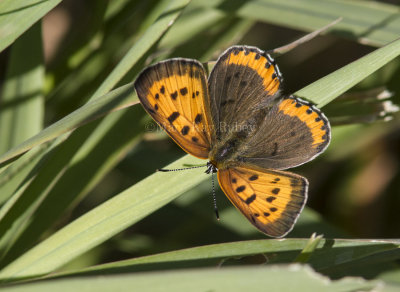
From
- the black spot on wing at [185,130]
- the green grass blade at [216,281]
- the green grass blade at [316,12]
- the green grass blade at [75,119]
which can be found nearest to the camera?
the green grass blade at [216,281]

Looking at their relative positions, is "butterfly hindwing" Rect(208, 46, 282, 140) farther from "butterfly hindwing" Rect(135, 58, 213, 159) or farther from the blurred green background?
the blurred green background

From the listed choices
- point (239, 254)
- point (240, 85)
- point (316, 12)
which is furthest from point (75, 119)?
point (316, 12)

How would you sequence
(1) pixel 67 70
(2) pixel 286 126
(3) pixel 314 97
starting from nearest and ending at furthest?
1. (3) pixel 314 97
2. (2) pixel 286 126
3. (1) pixel 67 70

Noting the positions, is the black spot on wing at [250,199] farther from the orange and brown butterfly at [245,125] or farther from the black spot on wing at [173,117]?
the black spot on wing at [173,117]

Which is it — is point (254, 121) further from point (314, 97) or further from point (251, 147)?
point (314, 97)

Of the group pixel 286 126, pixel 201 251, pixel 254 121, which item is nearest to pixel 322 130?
pixel 286 126

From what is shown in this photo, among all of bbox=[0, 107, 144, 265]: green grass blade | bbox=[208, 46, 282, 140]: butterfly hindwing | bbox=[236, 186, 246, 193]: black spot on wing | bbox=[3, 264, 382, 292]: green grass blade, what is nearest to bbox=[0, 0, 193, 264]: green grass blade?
bbox=[0, 107, 144, 265]: green grass blade

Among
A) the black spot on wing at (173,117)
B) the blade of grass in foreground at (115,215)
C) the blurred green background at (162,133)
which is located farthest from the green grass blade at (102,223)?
the black spot on wing at (173,117)
